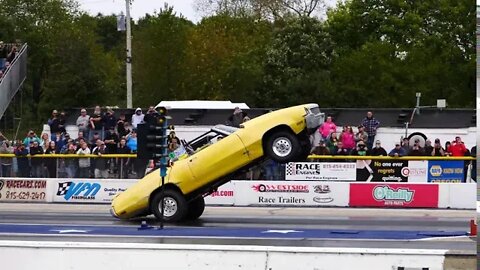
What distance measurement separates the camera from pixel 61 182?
2578 centimetres

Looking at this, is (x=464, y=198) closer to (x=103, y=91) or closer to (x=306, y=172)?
(x=306, y=172)

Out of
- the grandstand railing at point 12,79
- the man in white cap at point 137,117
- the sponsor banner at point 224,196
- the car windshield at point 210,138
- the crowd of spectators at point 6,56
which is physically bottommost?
the sponsor banner at point 224,196

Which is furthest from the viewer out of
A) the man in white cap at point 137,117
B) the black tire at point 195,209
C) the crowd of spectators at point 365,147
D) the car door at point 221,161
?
the man in white cap at point 137,117

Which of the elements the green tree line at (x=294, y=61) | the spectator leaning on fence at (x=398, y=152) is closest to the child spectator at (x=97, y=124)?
the spectator leaning on fence at (x=398, y=152)

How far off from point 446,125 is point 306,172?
704 centimetres

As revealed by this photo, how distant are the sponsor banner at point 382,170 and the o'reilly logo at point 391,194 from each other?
69 cm

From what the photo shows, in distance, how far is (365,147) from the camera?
26141mm

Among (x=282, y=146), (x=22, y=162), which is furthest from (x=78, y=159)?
(x=282, y=146)

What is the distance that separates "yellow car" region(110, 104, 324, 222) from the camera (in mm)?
19719

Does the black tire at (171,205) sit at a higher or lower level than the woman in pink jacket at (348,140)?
lower

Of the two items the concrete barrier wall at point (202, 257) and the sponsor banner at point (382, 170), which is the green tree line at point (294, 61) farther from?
the concrete barrier wall at point (202, 257)

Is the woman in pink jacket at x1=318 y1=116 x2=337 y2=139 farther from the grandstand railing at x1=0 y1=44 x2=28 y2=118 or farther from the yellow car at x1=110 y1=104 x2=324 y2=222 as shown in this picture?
the grandstand railing at x1=0 y1=44 x2=28 y2=118

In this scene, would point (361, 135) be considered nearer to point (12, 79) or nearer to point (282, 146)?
point (282, 146)

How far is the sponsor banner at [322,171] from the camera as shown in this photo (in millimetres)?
25125
